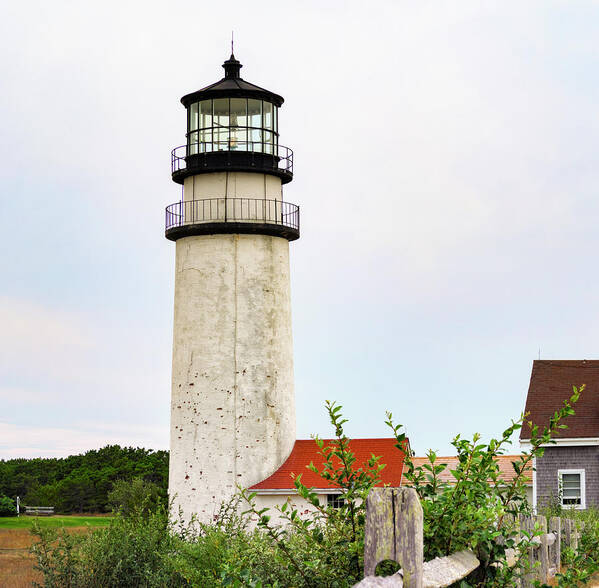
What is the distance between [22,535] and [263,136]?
16170 millimetres

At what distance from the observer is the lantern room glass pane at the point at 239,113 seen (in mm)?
30859

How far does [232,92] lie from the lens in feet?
100

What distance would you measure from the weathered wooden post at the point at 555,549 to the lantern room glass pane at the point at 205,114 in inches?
734

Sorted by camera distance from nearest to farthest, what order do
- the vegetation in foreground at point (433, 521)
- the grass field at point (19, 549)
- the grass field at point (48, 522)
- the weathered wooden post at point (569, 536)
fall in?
the vegetation in foreground at point (433, 521), the weathered wooden post at point (569, 536), the grass field at point (19, 549), the grass field at point (48, 522)

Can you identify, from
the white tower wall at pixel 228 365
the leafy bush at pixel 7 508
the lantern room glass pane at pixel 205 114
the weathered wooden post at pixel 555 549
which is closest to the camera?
the weathered wooden post at pixel 555 549

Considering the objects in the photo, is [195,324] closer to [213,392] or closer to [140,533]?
[213,392]

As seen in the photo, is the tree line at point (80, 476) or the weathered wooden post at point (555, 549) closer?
the weathered wooden post at point (555, 549)

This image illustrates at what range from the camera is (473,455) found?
6.95 meters

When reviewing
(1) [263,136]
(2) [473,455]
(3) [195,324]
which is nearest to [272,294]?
(3) [195,324]

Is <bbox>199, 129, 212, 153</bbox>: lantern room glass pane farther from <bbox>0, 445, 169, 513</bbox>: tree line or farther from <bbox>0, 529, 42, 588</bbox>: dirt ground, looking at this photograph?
<bbox>0, 445, 169, 513</bbox>: tree line

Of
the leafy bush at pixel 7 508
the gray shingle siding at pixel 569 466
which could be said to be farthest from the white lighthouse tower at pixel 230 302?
the leafy bush at pixel 7 508

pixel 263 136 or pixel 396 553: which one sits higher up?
pixel 263 136

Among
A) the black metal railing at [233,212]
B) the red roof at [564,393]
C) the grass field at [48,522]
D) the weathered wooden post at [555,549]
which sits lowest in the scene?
the grass field at [48,522]

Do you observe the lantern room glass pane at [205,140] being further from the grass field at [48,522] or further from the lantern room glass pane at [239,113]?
the grass field at [48,522]
